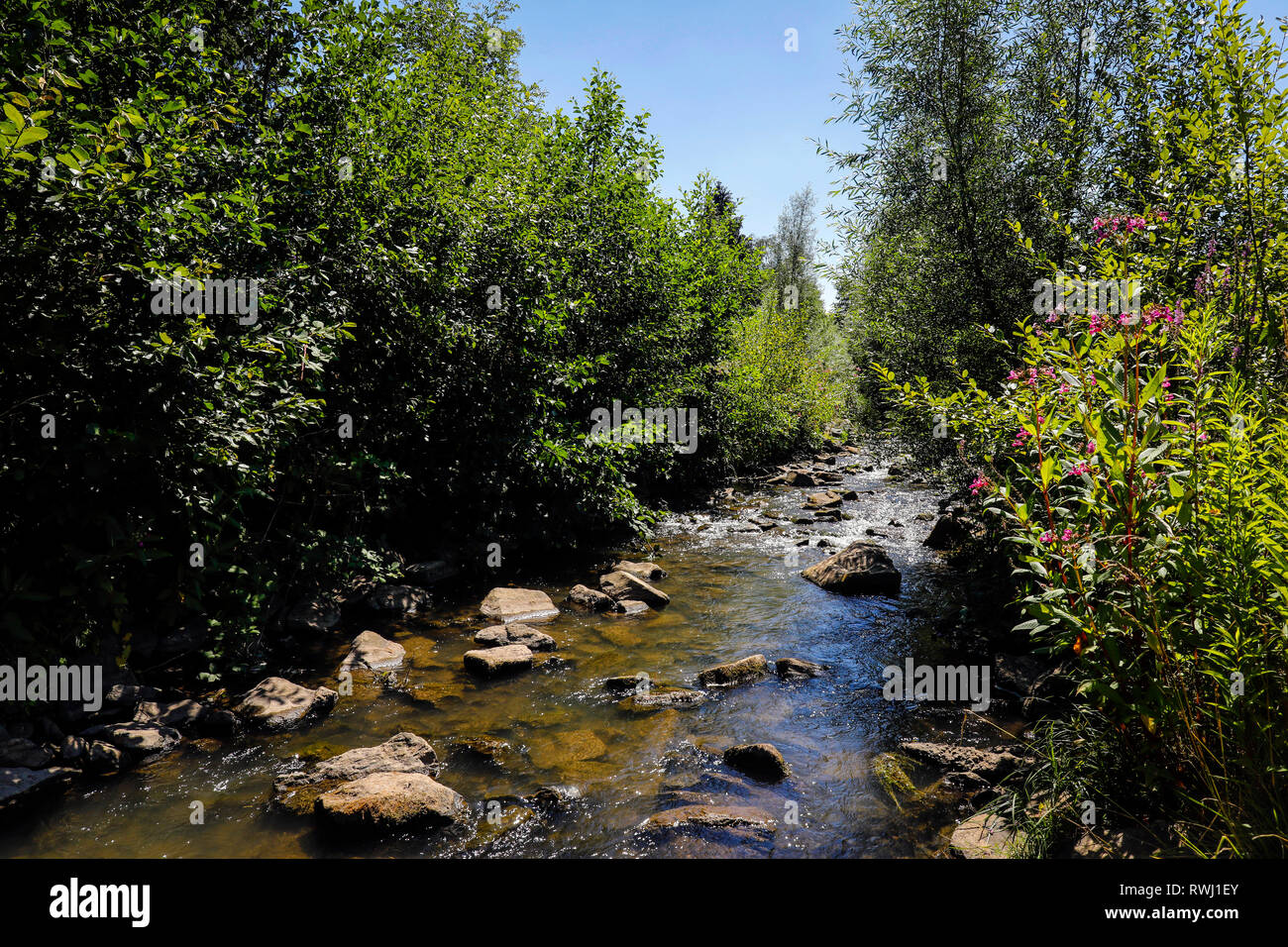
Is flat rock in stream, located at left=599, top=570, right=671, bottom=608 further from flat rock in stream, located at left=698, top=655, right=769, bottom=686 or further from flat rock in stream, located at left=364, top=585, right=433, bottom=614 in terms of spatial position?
flat rock in stream, located at left=364, top=585, right=433, bottom=614

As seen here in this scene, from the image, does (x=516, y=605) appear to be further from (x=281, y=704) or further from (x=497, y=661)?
(x=281, y=704)

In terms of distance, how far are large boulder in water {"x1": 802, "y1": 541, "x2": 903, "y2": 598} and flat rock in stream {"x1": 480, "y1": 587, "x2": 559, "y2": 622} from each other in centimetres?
516

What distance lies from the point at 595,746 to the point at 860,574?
22.0 feet

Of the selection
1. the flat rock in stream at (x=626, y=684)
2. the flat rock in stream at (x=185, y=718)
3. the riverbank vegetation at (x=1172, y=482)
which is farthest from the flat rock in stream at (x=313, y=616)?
the riverbank vegetation at (x=1172, y=482)

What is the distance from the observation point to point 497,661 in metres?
7.54

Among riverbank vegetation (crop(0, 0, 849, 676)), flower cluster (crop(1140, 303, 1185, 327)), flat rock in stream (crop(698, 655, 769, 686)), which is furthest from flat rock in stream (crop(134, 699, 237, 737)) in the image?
flower cluster (crop(1140, 303, 1185, 327))

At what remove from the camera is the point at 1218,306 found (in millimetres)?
4707

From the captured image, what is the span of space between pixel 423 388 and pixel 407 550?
10.1 feet

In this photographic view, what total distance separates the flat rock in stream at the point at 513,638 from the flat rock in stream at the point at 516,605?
30.1 inches

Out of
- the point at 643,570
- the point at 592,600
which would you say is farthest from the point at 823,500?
the point at 592,600

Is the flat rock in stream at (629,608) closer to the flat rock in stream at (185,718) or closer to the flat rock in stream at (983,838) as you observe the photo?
the flat rock in stream at (185,718)

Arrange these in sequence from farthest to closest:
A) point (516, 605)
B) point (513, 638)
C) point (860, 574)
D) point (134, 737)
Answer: point (860, 574), point (516, 605), point (513, 638), point (134, 737)

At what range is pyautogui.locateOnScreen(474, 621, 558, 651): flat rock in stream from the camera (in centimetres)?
837
